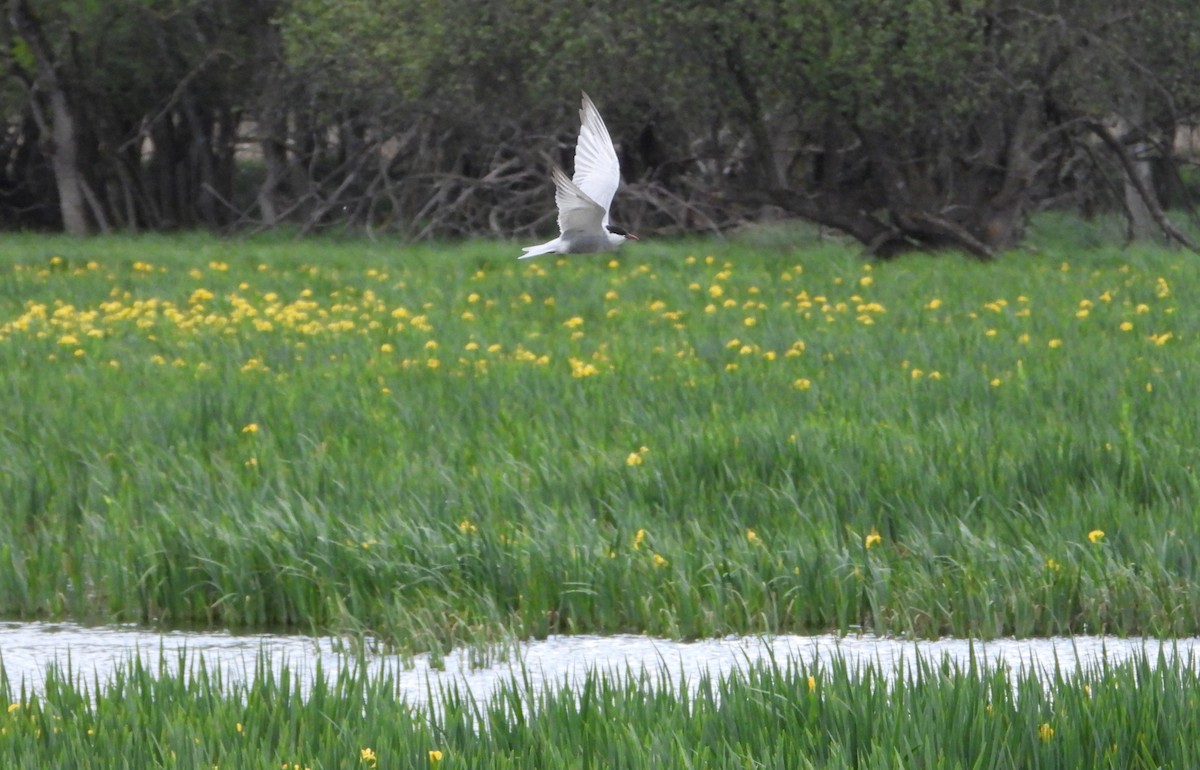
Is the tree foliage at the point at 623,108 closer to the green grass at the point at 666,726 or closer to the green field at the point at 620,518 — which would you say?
the green field at the point at 620,518

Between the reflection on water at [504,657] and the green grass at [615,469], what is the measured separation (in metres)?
0.09

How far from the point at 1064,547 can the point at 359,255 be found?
1319cm

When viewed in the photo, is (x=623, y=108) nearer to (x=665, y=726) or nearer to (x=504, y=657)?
(x=504, y=657)

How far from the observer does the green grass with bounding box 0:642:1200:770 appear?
330cm

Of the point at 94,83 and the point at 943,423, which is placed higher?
the point at 94,83

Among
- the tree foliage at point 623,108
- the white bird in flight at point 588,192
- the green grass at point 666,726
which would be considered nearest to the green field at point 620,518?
the green grass at point 666,726

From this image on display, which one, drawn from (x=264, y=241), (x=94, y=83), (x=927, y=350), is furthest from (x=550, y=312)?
(x=94, y=83)

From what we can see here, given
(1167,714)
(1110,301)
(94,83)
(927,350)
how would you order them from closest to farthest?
(1167,714) → (927,350) → (1110,301) → (94,83)

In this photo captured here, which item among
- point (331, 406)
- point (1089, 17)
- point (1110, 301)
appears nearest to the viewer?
point (331, 406)

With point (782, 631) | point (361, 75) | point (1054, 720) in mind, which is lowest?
point (782, 631)

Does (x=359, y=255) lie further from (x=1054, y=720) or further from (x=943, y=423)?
(x=1054, y=720)

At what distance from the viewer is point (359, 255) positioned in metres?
17.9

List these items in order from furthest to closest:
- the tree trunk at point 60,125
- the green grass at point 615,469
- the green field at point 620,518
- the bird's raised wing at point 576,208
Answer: the tree trunk at point 60,125 → the bird's raised wing at point 576,208 → the green grass at point 615,469 → the green field at point 620,518

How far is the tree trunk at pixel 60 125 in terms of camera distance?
22750 millimetres
